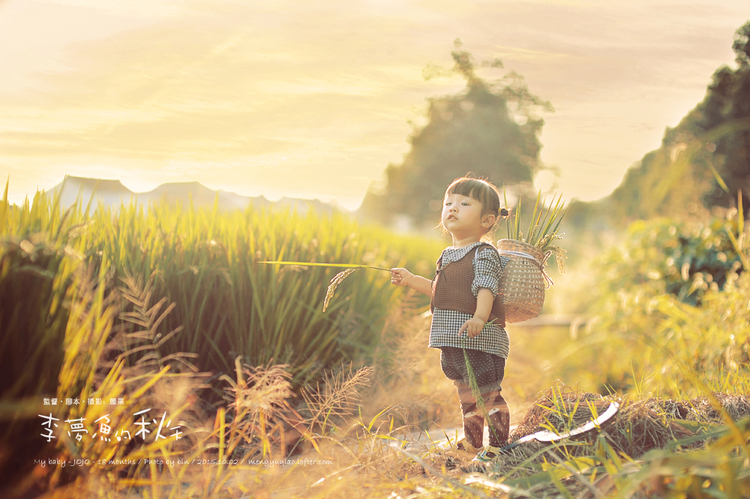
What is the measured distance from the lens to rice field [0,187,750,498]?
171 centimetres

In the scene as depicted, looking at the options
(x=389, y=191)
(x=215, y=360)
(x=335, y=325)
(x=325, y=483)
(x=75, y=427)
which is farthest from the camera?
(x=389, y=191)

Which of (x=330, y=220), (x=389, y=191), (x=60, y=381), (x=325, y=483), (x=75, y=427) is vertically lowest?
(x=325, y=483)

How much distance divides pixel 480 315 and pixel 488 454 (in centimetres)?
60

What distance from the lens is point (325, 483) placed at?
6.28 ft

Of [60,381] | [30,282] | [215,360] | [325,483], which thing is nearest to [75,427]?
[60,381]

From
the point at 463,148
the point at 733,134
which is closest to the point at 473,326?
the point at 733,134

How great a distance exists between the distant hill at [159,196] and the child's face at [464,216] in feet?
5.43

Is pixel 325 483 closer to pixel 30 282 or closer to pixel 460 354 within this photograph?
pixel 460 354

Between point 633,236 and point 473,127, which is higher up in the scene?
point 473,127

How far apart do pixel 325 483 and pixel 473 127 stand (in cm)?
2076

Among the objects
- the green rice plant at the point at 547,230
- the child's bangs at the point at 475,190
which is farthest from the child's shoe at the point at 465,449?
the child's bangs at the point at 475,190

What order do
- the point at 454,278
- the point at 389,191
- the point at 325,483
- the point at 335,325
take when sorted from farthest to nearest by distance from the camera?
the point at 389,191, the point at 335,325, the point at 454,278, the point at 325,483

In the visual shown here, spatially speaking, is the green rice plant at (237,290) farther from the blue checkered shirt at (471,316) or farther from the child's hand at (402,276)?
the blue checkered shirt at (471,316)

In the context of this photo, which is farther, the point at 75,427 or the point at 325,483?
the point at 325,483
